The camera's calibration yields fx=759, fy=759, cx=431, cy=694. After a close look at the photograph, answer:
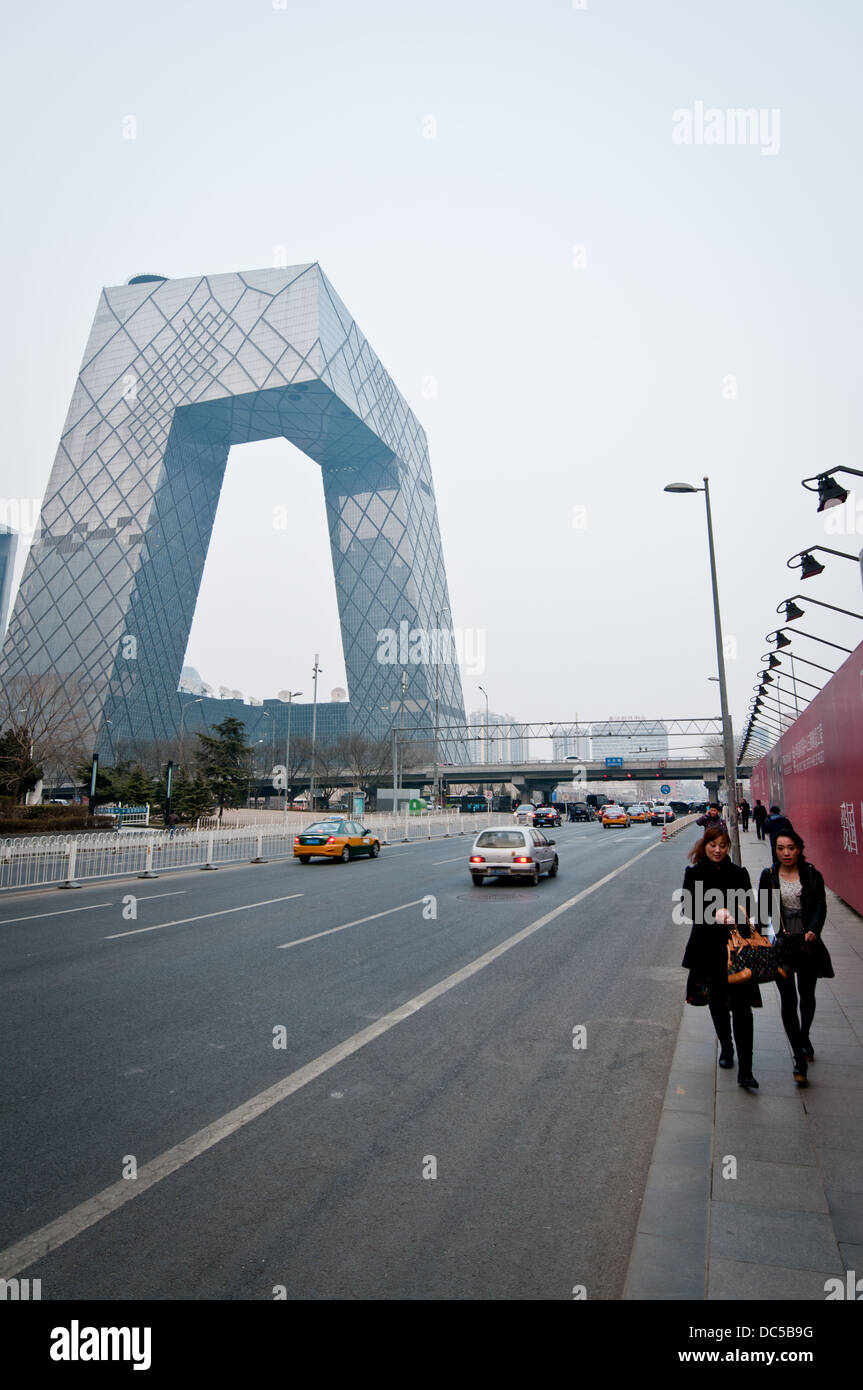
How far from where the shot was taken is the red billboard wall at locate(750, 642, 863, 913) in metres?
11.5

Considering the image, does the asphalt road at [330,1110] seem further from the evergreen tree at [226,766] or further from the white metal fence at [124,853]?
the evergreen tree at [226,766]

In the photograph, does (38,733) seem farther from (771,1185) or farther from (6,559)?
(6,559)

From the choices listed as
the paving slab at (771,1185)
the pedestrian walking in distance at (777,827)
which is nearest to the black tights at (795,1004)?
the pedestrian walking in distance at (777,827)

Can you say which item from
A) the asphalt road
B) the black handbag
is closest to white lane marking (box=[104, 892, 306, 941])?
the asphalt road

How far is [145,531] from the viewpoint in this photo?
9406 centimetres

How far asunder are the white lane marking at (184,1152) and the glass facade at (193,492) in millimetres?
68912

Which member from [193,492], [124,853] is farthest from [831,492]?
[193,492]

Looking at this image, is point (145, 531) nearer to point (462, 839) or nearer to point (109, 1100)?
point (462, 839)

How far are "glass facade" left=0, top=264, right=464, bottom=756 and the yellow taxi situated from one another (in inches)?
1923

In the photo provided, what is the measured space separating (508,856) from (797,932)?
43.5 feet

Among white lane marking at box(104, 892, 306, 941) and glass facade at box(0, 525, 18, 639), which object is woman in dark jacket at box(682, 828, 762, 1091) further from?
glass facade at box(0, 525, 18, 639)
